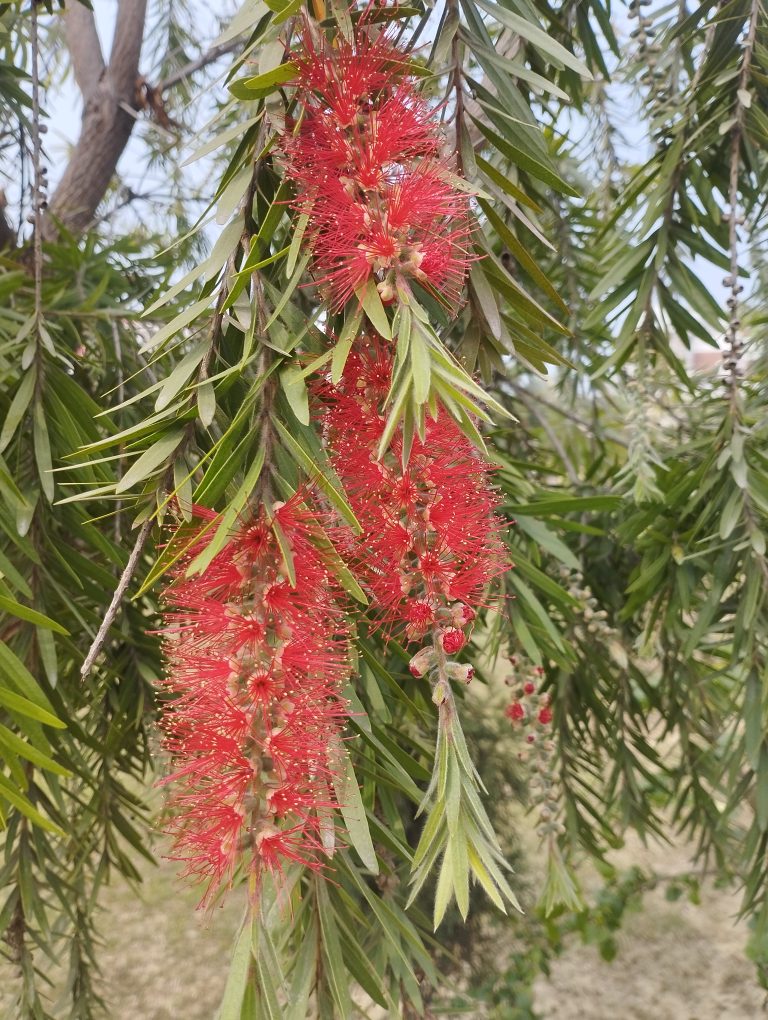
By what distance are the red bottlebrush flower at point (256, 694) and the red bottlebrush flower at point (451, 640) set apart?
6 cm

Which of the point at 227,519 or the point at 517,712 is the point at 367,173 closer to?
the point at 227,519

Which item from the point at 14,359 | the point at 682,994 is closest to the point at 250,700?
the point at 14,359

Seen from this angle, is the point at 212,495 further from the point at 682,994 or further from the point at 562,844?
the point at 682,994

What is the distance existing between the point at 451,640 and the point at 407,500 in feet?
0.27

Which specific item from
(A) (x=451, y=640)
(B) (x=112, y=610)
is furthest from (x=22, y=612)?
(A) (x=451, y=640)

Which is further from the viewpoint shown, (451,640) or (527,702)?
(527,702)

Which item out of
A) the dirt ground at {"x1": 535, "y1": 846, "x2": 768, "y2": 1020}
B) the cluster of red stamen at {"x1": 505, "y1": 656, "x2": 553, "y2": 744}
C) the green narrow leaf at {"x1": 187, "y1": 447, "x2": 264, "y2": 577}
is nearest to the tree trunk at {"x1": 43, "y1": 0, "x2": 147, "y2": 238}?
the cluster of red stamen at {"x1": 505, "y1": 656, "x2": 553, "y2": 744}

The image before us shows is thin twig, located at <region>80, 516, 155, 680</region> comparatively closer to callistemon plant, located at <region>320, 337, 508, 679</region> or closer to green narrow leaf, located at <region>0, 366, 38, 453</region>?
callistemon plant, located at <region>320, 337, 508, 679</region>

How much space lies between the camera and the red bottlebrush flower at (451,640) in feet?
1.47

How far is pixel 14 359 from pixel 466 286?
1.64 feet

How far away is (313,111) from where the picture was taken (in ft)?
1.52

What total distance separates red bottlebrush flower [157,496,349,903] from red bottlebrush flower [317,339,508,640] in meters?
0.04

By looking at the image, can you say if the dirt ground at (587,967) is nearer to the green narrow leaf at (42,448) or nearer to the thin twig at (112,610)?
the green narrow leaf at (42,448)

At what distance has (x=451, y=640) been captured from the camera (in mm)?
448
